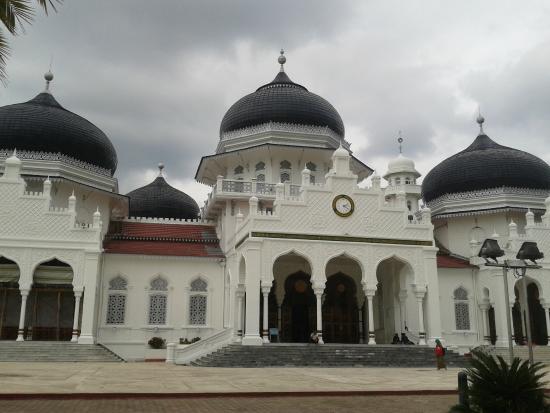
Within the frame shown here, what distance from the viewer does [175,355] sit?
74.6 ft

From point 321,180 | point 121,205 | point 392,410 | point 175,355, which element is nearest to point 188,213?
point 121,205

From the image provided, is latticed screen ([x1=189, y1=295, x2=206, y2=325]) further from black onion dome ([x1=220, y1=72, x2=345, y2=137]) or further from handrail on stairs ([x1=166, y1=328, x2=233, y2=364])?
black onion dome ([x1=220, y1=72, x2=345, y2=137])

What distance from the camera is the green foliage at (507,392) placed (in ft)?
20.1

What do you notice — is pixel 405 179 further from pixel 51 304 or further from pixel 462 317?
pixel 51 304

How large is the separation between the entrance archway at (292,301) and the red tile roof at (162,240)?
3.17 m

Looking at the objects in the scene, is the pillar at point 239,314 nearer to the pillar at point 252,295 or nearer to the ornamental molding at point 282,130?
the pillar at point 252,295

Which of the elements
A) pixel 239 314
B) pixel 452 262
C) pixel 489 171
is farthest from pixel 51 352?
pixel 489 171

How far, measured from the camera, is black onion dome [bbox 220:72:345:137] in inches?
1224

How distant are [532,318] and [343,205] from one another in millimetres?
12156

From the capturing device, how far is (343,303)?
87.0ft

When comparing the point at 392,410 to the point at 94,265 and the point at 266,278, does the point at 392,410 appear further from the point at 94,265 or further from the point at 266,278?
the point at 94,265

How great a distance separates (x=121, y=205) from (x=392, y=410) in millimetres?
23872

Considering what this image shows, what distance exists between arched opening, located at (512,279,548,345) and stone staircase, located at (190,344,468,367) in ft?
24.8

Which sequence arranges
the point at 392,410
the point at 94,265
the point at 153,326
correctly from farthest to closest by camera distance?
the point at 153,326 → the point at 94,265 → the point at 392,410
